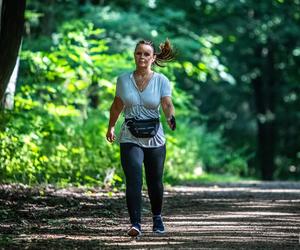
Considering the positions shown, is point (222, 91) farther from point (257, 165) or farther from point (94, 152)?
point (94, 152)

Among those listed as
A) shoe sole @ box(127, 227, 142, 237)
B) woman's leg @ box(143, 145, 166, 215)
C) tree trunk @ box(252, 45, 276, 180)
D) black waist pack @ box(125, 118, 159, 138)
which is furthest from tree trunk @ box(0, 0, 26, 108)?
tree trunk @ box(252, 45, 276, 180)

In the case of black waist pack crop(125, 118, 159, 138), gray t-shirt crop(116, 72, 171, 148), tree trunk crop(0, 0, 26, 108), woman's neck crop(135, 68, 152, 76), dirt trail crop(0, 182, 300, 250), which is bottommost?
dirt trail crop(0, 182, 300, 250)

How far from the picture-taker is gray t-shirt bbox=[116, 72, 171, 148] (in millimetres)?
8602

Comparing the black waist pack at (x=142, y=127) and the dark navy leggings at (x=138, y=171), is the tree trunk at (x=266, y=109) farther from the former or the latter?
the black waist pack at (x=142, y=127)

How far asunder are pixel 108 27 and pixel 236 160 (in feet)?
35.3

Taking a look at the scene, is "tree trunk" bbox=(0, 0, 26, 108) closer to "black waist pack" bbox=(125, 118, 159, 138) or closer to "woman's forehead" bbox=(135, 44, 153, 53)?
"woman's forehead" bbox=(135, 44, 153, 53)

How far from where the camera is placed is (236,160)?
102ft

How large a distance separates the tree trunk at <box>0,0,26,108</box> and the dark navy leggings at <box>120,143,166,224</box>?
3.01 metres

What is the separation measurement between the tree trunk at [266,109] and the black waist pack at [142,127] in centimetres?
2755

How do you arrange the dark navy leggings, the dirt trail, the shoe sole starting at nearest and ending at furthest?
the dirt trail, the shoe sole, the dark navy leggings

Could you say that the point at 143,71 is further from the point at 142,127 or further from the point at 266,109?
the point at 266,109

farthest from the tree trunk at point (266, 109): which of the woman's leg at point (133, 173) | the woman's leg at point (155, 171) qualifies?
the woman's leg at point (133, 173)

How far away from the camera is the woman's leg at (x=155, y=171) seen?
8664mm

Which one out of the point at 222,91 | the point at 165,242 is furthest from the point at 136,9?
the point at 165,242
